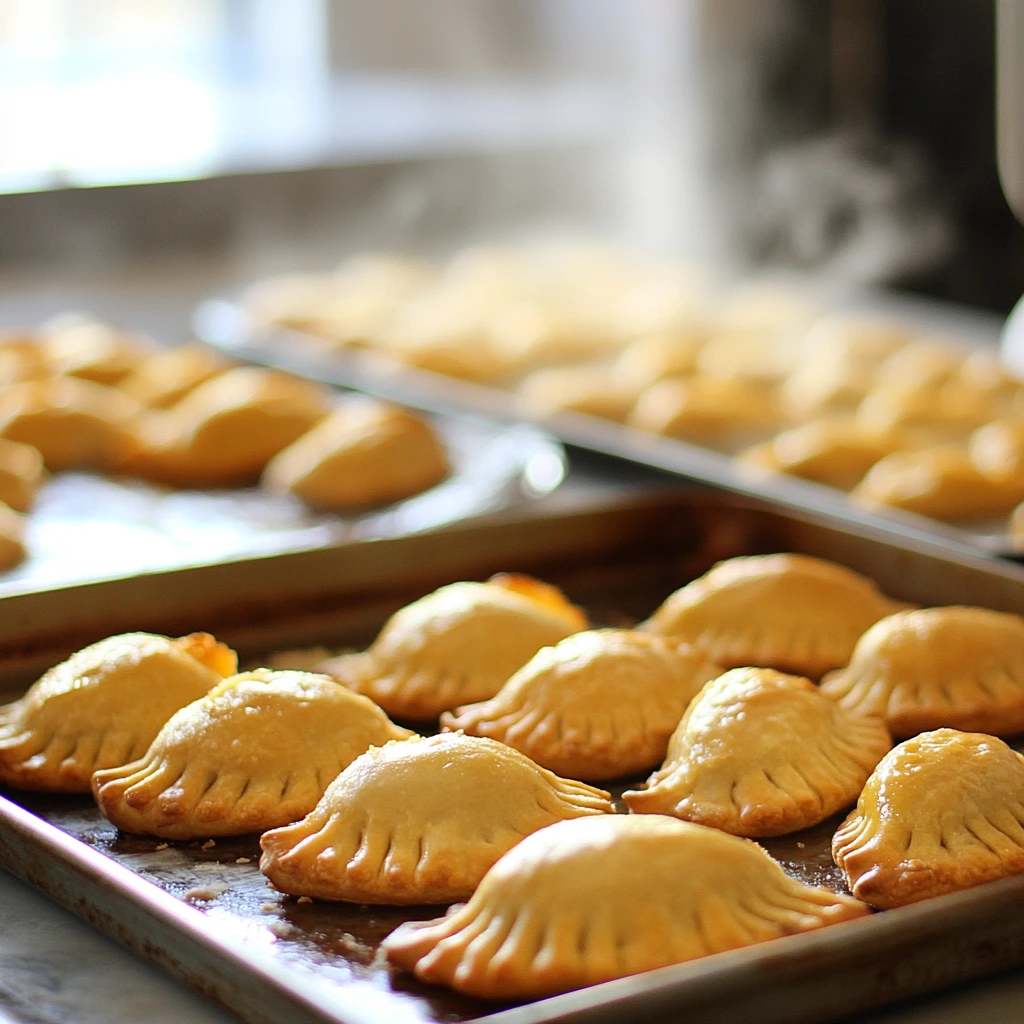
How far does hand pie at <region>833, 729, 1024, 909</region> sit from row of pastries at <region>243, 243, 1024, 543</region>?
125cm

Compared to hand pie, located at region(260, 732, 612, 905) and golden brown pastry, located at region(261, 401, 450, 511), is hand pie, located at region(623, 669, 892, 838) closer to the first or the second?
hand pie, located at region(260, 732, 612, 905)

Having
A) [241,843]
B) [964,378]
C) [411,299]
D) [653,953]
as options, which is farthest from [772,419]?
[653,953]

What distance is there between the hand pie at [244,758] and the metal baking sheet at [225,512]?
739 millimetres

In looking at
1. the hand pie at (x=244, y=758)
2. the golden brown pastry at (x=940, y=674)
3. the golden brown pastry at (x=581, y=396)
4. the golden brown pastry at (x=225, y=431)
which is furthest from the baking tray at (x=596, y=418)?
the hand pie at (x=244, y=758)

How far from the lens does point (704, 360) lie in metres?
4.10

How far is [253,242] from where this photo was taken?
528cm

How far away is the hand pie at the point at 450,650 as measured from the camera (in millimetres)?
2018

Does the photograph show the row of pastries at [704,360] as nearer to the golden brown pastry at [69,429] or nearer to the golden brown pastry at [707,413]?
the golden brown pastry at [707,413]

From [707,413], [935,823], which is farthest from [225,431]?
[935,823]

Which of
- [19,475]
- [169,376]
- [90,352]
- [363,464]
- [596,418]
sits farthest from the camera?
[90,352]

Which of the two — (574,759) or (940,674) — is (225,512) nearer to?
(574,759)

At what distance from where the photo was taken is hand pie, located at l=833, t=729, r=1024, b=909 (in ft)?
4.69

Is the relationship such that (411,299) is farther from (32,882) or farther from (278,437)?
(32,882)

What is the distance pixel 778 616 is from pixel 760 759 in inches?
19.7
